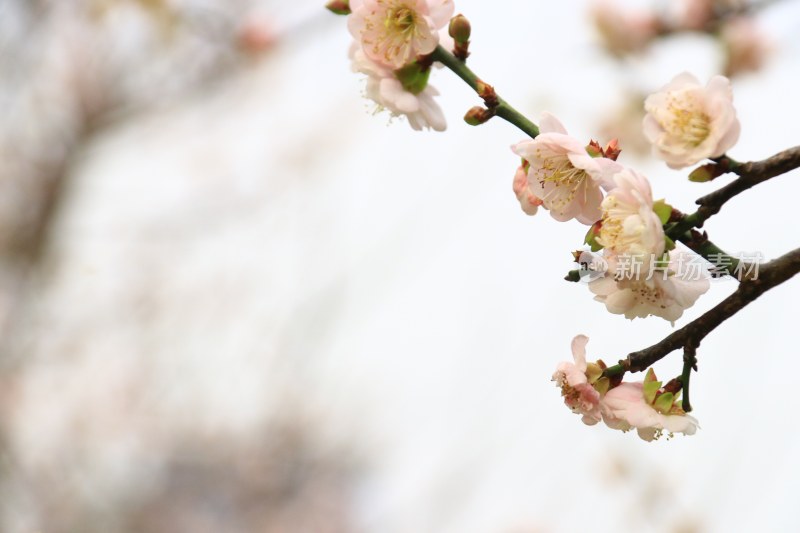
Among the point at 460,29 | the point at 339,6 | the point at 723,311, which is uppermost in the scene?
the point at 339,6

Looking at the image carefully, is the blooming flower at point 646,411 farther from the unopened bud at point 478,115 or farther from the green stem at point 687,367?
the unopened bud at point 478,115

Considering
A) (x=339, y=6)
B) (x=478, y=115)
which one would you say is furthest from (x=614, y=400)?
(x=339, y=6)

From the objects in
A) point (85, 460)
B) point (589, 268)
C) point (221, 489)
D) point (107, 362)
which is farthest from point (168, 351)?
point (589, 268)

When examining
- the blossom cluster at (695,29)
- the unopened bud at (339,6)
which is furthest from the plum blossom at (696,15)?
the unopened bud at (339,6)

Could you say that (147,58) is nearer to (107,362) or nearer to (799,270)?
(107,362)

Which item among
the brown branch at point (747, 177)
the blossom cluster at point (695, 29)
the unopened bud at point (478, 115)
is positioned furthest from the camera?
the blossom cluster at point (695, 29)

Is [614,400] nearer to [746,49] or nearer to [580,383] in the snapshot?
[580,383]
